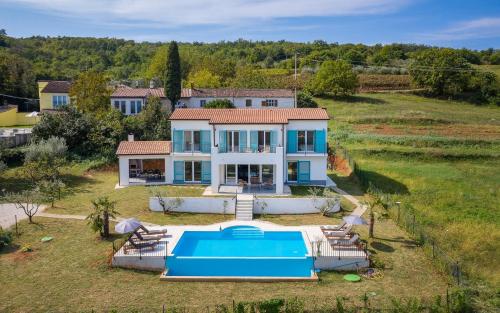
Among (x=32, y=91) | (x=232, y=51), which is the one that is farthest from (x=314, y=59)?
(x=32, y=91)

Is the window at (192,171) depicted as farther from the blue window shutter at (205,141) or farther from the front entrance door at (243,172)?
the front entrance door at (243,172)

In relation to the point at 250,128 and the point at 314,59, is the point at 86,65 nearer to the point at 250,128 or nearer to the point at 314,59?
the point at 314,59

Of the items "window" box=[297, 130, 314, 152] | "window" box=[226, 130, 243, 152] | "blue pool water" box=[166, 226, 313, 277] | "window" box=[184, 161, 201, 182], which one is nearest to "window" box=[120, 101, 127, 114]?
"window" box=[184, 161, 201, 182]

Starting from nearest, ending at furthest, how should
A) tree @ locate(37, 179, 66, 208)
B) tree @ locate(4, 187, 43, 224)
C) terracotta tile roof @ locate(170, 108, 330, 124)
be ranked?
tree @ locate(4, 187, 43, 224), tree @ locate(37, 179, 66, 208), terracotta tile roof @ locate(170, 108, 330, 124)

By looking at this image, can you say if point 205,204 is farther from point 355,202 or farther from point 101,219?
point 355,202

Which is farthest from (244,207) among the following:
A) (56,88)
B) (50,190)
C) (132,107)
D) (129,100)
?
(56,88)

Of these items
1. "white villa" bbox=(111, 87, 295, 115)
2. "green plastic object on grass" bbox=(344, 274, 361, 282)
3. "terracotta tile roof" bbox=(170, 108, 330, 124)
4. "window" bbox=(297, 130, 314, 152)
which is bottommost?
"green plastic object on grass" bbox=(344, 274, 361, 282)

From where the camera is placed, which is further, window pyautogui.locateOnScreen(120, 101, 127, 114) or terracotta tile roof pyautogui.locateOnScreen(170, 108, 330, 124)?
window pyautogui.locateOnScreen(120, 101, 127, 114)

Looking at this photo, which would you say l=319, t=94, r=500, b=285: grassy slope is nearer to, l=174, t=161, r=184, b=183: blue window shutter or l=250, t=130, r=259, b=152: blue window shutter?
l=250, t=130, r=259, b=152: blue window shutter
